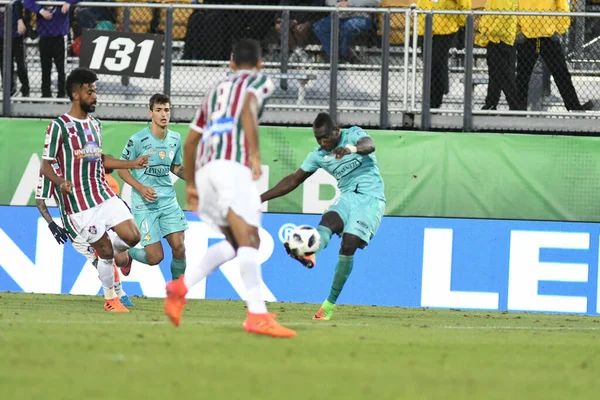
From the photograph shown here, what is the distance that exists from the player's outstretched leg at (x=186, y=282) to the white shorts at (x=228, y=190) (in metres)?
0.37

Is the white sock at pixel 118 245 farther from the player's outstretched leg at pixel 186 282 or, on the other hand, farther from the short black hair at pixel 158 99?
the player's outstretched leg at pixel 186 282

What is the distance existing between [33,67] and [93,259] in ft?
12.7

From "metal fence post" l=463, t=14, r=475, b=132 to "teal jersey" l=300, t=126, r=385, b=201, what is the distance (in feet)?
11.5

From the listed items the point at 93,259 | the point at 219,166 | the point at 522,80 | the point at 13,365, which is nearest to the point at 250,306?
the point at 219,166

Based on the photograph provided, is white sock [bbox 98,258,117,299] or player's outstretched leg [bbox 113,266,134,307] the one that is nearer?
white sock [bbox 98,258,117,299]

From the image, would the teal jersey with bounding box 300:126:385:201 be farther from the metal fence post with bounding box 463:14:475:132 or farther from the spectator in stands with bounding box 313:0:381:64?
the metal fence post with bounding box 463:14:475:132

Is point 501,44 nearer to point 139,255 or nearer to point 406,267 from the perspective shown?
point 406,267

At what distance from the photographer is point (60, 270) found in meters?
15.1

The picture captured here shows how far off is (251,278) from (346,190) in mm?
4124

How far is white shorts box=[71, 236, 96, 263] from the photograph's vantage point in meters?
12.6

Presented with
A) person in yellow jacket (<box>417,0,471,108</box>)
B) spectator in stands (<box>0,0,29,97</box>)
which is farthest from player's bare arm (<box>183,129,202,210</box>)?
spectator in stands (<box>0,0,29,97</box>)

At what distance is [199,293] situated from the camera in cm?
1512

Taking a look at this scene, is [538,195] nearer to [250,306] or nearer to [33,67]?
[33,67]

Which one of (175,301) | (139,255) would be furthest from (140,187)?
(175,301)
